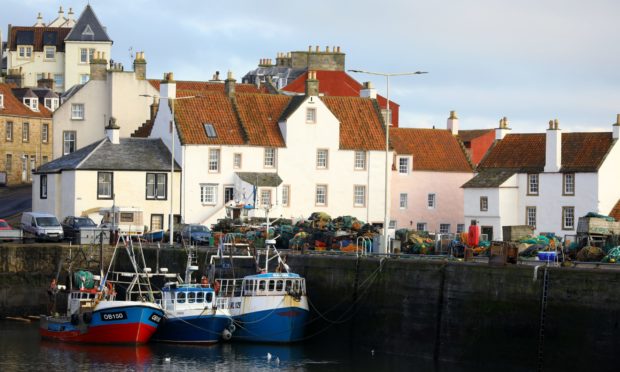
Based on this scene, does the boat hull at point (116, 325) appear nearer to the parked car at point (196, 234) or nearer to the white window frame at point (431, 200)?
the parked car at point (196, 234)

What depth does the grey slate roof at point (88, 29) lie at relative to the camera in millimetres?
129250

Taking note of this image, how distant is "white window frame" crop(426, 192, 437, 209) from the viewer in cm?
8568

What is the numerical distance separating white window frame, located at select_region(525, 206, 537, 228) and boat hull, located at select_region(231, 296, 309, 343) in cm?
2657

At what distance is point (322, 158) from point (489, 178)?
31.3ft

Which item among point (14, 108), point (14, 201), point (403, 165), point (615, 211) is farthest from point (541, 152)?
point (14, 108)

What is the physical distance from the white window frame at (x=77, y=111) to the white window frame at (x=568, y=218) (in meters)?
32.5

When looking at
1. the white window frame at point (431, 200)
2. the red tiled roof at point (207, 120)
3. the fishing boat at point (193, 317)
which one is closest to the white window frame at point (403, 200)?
the white window frame at point (431, 200)

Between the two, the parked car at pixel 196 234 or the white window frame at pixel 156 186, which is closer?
the parked car at pixel 196 234

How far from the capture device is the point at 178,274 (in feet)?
189

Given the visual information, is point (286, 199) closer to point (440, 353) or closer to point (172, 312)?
point (172, 312)

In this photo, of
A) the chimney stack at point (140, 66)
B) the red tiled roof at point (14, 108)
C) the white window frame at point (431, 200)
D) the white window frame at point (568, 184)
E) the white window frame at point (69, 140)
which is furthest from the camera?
the red tiled roof at point (14, 108)

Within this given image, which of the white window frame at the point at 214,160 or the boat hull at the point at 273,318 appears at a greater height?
the white window frame at the point at 214,160

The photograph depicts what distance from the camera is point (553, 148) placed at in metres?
77.1

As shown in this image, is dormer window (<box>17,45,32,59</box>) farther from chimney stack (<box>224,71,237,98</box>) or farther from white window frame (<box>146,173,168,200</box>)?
white window frame (<box>146,173,168,200</box>)
